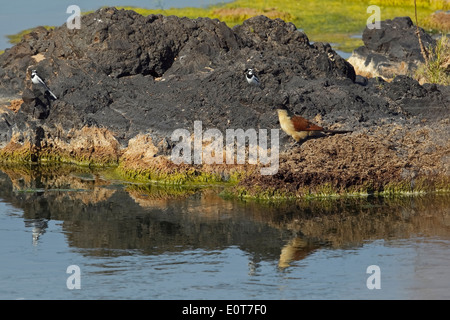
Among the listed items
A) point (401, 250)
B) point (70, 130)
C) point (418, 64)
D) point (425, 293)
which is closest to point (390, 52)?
point (418, 64)

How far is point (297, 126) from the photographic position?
14820mm

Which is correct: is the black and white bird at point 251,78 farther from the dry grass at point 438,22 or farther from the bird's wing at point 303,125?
the dry grass at point 438,22

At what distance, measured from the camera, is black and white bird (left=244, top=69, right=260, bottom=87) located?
53.3 ft

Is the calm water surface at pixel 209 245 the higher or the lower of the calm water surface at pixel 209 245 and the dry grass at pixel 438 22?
the lower

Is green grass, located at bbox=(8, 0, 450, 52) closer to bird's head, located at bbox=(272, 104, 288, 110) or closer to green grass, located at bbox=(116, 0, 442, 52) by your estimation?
green grass, located at bbox=(116, 0, 442, 52)

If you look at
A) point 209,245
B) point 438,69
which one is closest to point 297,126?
point 209,245

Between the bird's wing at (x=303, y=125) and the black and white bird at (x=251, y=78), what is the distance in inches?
65.9

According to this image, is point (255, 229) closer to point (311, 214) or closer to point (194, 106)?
point (311, 214)

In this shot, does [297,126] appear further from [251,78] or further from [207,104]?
[207,104]

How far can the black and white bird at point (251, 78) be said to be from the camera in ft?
53.3

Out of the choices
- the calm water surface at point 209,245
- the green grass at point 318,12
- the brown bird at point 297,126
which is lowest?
the calm water surface at point 209,245

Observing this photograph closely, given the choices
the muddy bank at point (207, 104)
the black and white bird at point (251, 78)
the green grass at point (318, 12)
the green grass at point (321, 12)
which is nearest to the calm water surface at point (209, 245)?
the muddy bank at point (207, 104)

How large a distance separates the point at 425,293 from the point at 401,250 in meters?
1.81

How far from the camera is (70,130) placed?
690 inches
